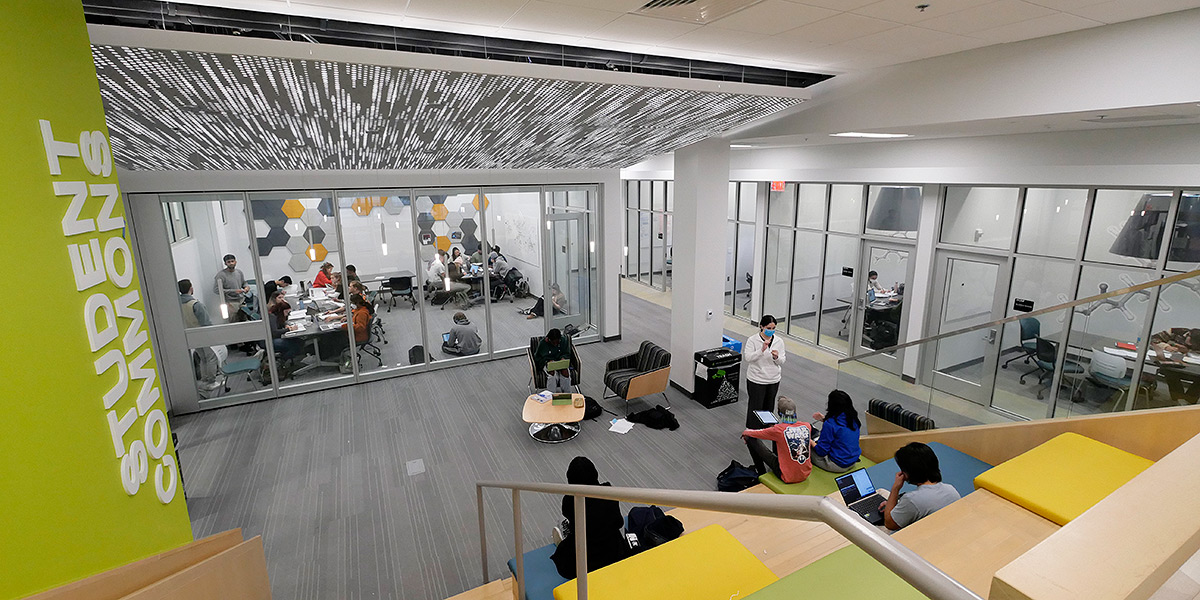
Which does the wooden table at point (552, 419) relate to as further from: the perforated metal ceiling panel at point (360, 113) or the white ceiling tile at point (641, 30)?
the white ceiling tile at point (641, 30)

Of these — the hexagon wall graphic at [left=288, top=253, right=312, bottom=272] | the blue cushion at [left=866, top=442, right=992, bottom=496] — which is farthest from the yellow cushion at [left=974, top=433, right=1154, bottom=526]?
the hexagon wall graphic at [left=288, top=253, right=312, bottom=272]

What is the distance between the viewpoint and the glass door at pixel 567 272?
10758 millimetres

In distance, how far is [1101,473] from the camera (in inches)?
137

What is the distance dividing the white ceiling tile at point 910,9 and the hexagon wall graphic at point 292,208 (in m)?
8.42

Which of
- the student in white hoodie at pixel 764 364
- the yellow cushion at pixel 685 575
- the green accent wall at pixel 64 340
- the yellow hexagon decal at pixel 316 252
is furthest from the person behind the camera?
the yellow hexagon decal at pixel 316 252

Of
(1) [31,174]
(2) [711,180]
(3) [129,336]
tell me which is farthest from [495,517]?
(2) [711,180]

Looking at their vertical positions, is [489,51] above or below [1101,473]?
above

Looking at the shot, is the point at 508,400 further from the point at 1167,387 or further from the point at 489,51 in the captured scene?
the point at 1167,387

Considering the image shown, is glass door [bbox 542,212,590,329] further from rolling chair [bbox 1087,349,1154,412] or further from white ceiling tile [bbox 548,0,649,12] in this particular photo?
rolling chair [bbox 1087,349,1154,412]

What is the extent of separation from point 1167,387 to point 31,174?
6662 millimetres

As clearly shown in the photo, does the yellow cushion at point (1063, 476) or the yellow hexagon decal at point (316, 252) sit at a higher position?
the yellow hexagon decal at point (316, 252)

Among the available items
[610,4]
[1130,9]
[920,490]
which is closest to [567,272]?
[610,4]

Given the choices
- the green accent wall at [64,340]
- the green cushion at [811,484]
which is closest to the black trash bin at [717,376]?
the green cushion at [811,484]

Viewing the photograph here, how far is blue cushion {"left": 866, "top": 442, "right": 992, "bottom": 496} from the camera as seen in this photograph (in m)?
4.73
